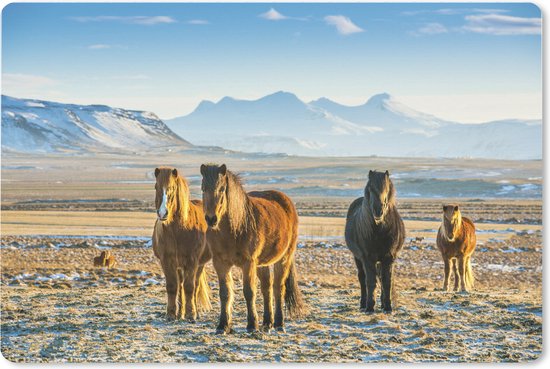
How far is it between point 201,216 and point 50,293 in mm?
4157

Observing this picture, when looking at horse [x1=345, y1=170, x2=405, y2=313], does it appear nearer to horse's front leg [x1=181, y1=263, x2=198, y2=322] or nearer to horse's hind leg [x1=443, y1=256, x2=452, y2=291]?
horse's front leg [x1=181, y1=263, x2=198, y2=322]

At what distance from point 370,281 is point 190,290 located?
2.82 m

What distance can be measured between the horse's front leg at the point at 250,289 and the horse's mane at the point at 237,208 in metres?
0.47

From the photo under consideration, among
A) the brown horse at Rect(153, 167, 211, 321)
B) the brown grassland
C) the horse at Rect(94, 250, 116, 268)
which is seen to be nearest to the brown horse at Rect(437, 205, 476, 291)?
the brown grassland

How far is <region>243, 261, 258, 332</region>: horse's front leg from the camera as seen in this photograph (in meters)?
8.70

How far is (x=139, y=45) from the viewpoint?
11.0 meters

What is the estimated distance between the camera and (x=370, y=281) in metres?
10.6

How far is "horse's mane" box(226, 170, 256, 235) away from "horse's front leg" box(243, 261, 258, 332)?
0.47m

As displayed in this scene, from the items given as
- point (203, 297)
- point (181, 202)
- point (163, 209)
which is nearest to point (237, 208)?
point (163, 209)

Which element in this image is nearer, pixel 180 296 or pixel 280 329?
pixel 280 329

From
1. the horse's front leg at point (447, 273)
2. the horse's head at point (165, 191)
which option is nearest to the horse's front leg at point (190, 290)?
the horse's head at point (165, 191)

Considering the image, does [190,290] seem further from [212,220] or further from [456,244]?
[456,244]

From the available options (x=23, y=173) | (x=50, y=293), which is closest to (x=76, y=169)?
(x=23, y=173)

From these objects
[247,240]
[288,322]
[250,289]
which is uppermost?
[247,240]
